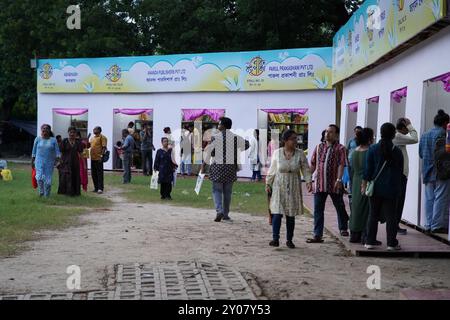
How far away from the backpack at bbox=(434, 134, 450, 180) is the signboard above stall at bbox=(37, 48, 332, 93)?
1254 centimetres

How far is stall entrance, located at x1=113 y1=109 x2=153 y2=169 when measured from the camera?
25000 millimetres

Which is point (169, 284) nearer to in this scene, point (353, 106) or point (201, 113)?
point (353, 106)

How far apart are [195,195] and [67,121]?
12369 mm

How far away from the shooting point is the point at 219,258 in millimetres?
8211

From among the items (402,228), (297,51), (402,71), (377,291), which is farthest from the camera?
(297,51)

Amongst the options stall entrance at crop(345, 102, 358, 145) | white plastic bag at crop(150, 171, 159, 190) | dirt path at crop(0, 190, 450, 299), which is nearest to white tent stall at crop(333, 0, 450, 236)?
dirt path at crop(0, 190, 450, 299)

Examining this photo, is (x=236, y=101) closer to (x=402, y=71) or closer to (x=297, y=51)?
(x=297, y=51)

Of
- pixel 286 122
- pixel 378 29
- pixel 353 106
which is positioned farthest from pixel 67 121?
pixel 378 29

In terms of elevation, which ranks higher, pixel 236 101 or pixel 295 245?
pixel 236 101

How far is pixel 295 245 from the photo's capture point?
9445 mm

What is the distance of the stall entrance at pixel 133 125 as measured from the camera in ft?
82.0

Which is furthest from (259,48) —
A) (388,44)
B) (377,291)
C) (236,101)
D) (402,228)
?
(377,291)

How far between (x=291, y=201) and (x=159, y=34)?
23.9 m

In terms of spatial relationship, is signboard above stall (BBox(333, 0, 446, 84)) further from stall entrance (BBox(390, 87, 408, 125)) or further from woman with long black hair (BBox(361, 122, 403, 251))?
woman with long black hair (BBox(361, 122, 403, 251))
